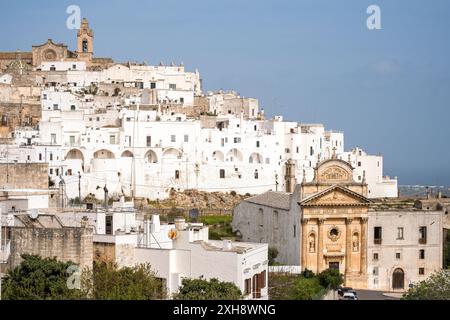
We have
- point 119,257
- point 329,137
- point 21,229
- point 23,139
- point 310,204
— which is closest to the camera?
point 21,229

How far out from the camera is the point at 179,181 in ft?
223

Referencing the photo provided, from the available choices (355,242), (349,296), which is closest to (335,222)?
(355,242)

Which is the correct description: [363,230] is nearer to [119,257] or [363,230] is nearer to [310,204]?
[310,204]

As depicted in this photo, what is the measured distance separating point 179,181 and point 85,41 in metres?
26.1

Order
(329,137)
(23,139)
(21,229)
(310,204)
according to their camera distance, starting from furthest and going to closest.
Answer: (329,137)
(23,139)
(310,204)
(21,229)

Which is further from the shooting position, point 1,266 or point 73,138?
point 73,138

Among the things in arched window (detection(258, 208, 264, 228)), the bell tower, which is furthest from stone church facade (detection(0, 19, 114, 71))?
arched window (detection(258, 208, 264, 228))

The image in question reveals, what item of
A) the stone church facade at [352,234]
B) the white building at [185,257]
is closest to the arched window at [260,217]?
the stone church facade at [352,234]

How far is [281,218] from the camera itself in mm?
48156

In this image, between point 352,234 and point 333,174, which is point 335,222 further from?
point 333,174

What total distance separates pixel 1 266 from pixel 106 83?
5170 centimetres

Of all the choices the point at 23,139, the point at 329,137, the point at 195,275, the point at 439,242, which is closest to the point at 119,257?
the point at 195,275

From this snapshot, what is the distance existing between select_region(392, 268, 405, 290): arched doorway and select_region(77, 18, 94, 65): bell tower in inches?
1823

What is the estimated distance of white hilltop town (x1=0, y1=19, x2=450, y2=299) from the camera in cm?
3294
